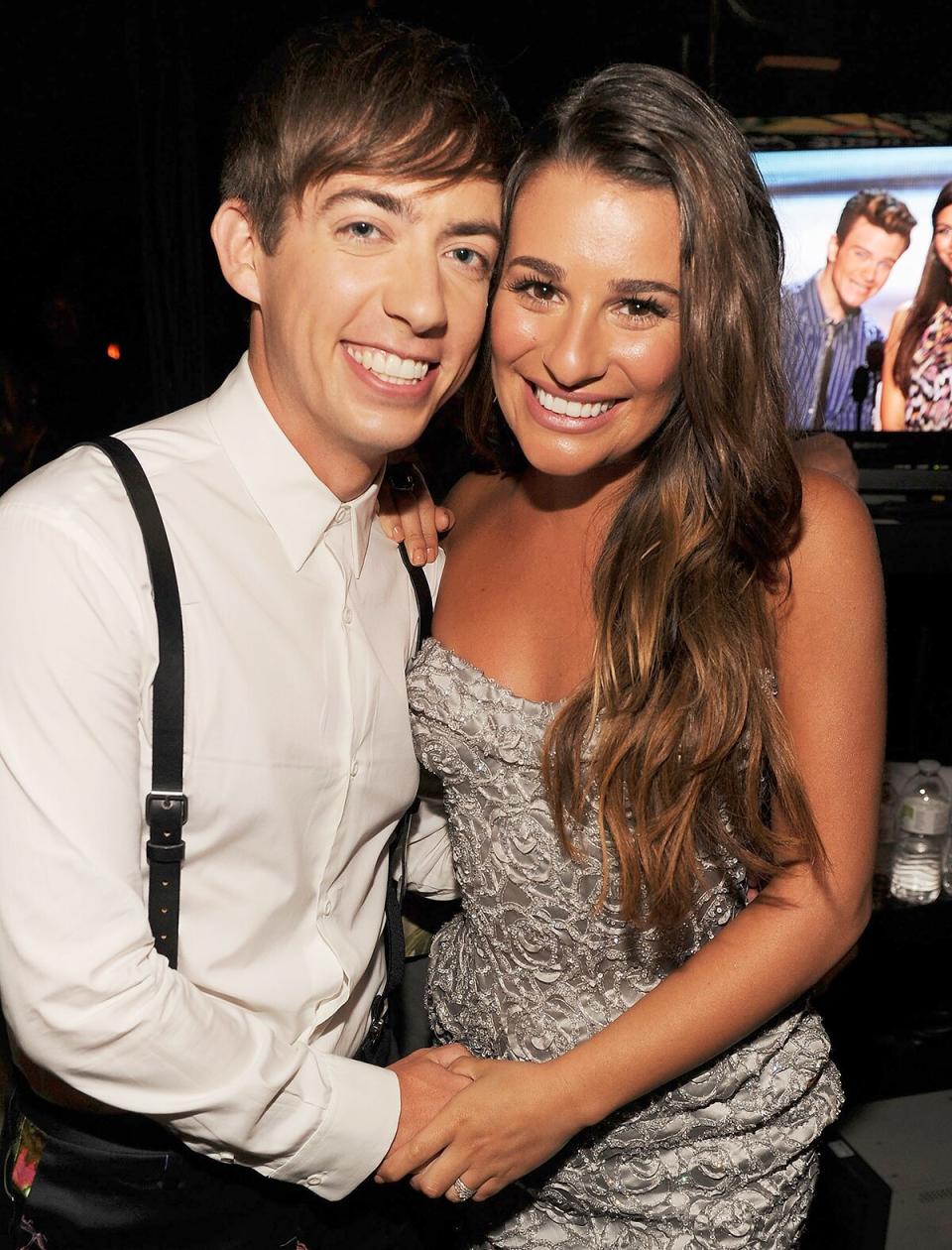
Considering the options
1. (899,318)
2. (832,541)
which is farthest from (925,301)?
(832,541)

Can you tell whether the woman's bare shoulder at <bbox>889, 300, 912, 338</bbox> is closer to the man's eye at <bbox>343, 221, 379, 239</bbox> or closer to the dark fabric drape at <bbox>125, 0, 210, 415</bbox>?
the dark fabric drape at <bbox>125, 0, 210, 415</bbox>

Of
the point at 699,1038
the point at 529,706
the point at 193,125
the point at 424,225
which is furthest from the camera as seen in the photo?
the point at 193,125

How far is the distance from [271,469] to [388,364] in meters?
0.19

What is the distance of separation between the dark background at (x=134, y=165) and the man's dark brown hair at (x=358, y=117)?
1.16 m

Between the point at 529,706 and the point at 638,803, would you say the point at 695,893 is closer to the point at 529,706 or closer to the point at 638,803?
the point at 638,803

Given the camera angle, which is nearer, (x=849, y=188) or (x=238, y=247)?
(x=238, y=247)

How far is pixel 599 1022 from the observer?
1.61 meters

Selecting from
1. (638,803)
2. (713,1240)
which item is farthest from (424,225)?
(713,1240)

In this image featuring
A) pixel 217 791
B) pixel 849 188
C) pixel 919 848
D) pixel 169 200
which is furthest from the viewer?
pixel 849 188

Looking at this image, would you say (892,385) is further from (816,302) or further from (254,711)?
(254,711)

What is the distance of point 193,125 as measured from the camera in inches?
98.3

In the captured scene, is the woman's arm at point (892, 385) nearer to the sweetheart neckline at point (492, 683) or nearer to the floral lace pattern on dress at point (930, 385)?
the floral lace pattern on dress at point (930, 385)

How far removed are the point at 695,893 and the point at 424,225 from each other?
92cm

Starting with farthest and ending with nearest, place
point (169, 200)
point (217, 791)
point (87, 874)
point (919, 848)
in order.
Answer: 1. point (919, 848)
2. point (169, 200)
3. point (217, 791)
4. point (87, 874)
